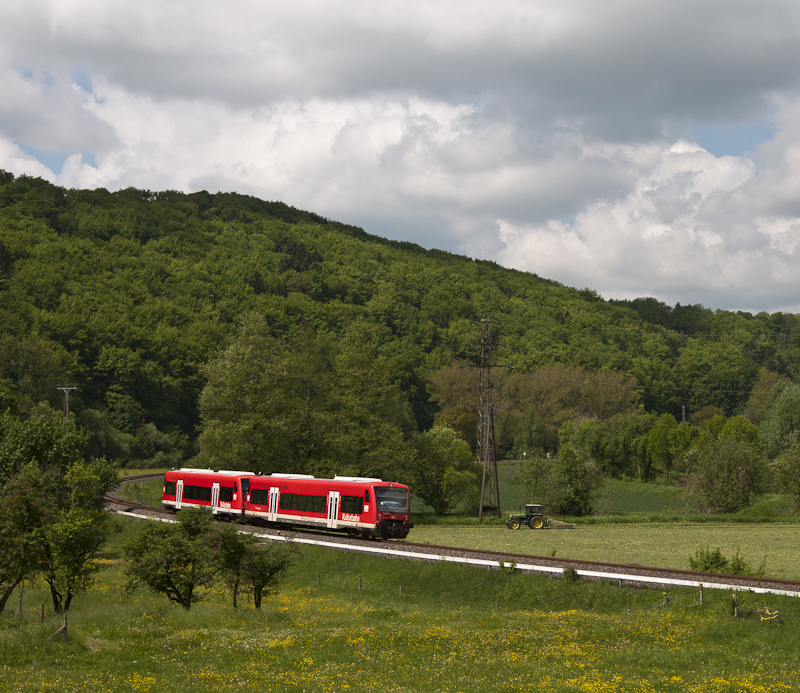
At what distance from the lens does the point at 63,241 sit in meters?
175

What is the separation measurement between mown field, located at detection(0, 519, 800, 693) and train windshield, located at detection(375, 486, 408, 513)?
10.3 metres

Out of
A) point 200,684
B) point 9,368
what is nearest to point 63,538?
point 200,684

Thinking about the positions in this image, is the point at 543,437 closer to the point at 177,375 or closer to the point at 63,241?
the point at 177,375

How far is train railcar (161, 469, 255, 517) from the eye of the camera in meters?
55.6

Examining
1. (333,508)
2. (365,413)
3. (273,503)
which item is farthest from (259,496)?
(365,413)

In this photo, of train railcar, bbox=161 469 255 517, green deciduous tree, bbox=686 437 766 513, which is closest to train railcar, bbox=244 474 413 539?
train railcar, bbox=161 469 255 517

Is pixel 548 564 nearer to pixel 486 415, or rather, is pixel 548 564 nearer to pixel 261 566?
pixel 261 566

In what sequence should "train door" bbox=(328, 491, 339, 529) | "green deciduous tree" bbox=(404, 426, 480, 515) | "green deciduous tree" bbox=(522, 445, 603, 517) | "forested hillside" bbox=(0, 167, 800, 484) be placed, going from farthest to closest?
1. "forested hillside" bbox=(0, 167, 800, 484)
2. "green deciduous tree" bbox=(404, 426, 480, 515)
3. "green deciduous tree" bbox=(522, 445, 603, 517)
4. "train door" bbox=(328, 491, 339, 529)

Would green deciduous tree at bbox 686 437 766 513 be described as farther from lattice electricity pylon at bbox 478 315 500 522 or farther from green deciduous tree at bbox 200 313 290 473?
green deciduous tree at bbox 200 313 290 473

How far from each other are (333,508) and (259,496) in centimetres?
766

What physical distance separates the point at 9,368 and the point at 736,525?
8991 cm

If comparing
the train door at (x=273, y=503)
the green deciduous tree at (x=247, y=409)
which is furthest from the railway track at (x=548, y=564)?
the green deciduous tree at (x=247, y=409)

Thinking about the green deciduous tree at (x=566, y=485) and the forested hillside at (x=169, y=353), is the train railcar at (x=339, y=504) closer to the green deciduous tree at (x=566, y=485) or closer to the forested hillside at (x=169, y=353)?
the forested hillside at (x=169, y=353)

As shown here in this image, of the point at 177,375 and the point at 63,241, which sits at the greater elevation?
the point at 63,241
